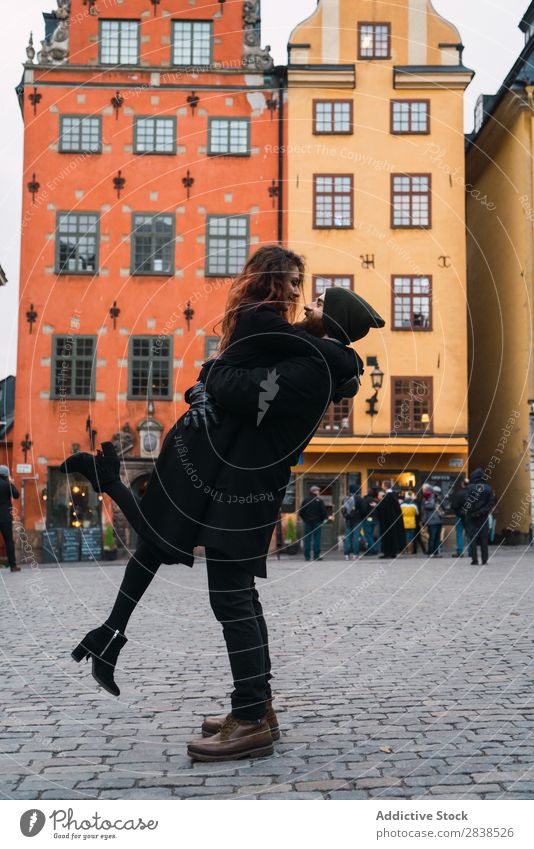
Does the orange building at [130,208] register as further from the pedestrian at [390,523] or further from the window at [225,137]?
the pedestrian at [390,523]

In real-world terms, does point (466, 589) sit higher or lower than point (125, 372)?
lower

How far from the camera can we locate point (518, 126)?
2920cm

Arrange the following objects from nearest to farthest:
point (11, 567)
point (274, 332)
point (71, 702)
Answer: point (274, 332), point (71, 702), point (11, 567)

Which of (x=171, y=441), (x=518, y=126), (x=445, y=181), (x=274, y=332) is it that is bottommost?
(x=171, y=441)

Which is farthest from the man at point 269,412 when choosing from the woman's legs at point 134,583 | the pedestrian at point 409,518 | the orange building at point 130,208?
the orange building at point 130,208

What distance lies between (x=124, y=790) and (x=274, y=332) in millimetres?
1865

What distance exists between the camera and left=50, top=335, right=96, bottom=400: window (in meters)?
27.6

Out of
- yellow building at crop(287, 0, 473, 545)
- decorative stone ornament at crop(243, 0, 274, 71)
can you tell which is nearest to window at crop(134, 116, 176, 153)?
decorative stone ornament at crop(243, 0, 274, 71)

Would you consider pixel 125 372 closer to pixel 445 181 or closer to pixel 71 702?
pixel 445 181

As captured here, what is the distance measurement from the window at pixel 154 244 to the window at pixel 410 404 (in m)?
7.16

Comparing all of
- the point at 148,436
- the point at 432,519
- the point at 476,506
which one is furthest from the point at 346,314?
the point at 148,436

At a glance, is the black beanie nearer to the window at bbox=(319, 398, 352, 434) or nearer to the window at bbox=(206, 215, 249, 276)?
the window at bbox=(319, 398, 352, 434)

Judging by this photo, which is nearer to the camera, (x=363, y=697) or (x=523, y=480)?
(x=363, y=697)

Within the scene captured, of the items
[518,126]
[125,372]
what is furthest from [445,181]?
[125,372]
